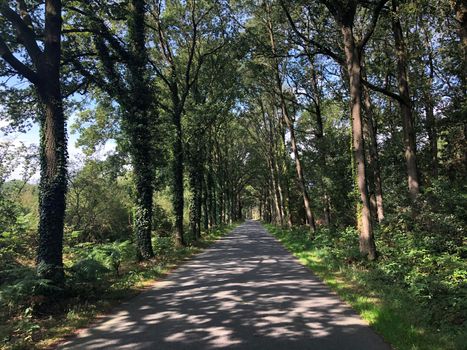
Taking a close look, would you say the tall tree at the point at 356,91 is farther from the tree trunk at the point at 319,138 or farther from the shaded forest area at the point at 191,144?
the tree trunk at the point at 319,138

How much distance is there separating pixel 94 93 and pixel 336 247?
1245cm

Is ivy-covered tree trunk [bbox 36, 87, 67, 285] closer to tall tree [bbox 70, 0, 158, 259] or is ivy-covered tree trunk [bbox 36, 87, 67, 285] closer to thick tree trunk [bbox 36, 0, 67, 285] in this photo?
thick tree trunk [bbox 36, 0, 67, 285]

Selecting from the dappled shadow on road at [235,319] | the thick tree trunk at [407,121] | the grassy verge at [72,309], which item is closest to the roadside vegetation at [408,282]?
the dappled shadow on road at [235,319]

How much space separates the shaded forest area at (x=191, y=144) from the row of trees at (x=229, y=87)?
0.25ft

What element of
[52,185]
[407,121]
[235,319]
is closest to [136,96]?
[52,185]

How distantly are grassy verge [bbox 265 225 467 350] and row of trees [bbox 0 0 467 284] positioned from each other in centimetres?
A: 141

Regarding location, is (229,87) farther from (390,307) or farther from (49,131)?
(390,307)

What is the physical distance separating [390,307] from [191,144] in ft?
64.7

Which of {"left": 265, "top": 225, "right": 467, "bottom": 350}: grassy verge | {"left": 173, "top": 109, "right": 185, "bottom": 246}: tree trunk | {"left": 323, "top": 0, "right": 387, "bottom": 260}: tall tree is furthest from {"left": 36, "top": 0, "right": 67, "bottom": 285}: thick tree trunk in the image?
{"left": 173, "top": 109, "right": 185, "bottom": 246}: tree trunk

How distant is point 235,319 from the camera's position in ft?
21.8

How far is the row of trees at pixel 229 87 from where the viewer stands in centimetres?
939

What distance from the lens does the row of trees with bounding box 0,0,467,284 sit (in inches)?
370

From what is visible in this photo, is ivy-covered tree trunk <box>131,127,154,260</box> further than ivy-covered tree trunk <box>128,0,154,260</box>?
Yes

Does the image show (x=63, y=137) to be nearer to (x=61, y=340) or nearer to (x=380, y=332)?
(x=61, y=340)
